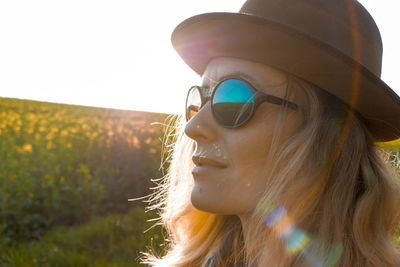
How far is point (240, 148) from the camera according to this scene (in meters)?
1.75

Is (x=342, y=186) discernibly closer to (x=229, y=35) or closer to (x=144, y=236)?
(x=229, y=35)

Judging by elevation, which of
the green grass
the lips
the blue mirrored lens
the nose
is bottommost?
the green grass

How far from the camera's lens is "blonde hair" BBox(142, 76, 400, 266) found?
1731mm

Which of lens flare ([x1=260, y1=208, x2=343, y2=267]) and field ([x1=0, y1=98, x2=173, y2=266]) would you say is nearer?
lens flare ([x1=260, y1=208, x2=343, y2=267])

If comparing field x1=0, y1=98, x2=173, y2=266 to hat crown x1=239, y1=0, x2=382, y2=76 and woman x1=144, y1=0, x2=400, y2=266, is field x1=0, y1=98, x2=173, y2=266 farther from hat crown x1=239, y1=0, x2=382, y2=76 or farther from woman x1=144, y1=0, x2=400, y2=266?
hat crown x1=239, y1=0, x2=382, y2=76

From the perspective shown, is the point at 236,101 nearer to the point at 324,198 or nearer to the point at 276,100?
the point at 276,100

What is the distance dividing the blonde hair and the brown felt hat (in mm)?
88

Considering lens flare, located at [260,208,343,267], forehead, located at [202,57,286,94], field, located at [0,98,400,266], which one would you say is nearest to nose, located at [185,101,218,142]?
forehead, located at [202,57,286,94]

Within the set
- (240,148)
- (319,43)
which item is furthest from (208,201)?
(319,43)

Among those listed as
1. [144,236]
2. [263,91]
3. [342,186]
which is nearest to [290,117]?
[263,91]

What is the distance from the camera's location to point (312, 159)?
1.80 metres

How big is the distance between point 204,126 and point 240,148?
18 centimetres

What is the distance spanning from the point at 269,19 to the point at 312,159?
1.87 feet

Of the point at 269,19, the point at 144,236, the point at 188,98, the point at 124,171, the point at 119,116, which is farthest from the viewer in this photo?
the point at 119,116
